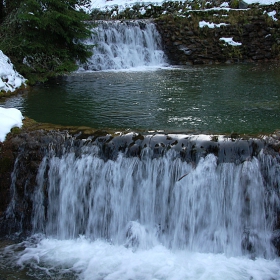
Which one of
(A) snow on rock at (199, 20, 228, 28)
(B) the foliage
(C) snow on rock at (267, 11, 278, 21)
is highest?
(C) snow on rock at (267, 11, 278, 21)

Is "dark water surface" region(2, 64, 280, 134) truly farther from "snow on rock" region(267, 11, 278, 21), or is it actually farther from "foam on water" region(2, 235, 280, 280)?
"snow on rock" region(267, 11, 278, 21)

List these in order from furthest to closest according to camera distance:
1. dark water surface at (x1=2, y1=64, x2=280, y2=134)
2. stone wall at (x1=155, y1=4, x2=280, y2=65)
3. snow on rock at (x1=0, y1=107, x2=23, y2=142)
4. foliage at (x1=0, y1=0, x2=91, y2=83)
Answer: stone wall at (x1=155, y1=4, x2=280, y2=65) → foliage at (x1=0, y1=0, x2=91, y2=83) → dark water surface at (x1=2, y1=64, x2=280, y2=134) → snow on rock at (x1=0, y1=107, x2=23, y2=142)

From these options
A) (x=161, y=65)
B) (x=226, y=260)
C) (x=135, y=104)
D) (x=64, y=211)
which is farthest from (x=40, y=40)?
(x=226, y=260)

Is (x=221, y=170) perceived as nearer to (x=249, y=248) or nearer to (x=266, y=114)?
(x=249, y=248)

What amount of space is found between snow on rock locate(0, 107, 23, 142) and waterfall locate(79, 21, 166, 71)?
372 inches

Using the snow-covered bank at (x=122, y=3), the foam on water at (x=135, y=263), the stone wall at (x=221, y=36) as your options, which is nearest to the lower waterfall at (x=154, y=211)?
the foam on water at (x=135, y=263)

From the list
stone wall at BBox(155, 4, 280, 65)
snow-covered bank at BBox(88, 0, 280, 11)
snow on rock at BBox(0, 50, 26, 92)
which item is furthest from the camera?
snow-covered bank at BBox(88, 0, 280, 11)

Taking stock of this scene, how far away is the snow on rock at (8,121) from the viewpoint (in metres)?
6.98

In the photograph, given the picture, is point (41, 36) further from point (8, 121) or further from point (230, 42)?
point (230, 42)

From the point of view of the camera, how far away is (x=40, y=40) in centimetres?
1279

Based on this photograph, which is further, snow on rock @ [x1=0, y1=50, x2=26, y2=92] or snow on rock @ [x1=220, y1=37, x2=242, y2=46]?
snow on rock @ [x1=220, y1=37, x2=242, y2=46]

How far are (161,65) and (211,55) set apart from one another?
8.79 feet

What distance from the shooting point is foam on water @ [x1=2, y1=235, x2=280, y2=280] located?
208 inches

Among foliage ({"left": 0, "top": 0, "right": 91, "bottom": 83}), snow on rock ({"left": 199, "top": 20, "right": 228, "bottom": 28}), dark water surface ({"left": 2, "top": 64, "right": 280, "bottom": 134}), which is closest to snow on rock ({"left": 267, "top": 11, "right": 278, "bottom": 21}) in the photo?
snow on rock ({"left": 199, "top": 20, "right": 228, "bottom": 28})
